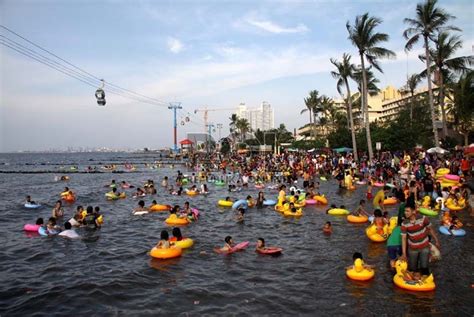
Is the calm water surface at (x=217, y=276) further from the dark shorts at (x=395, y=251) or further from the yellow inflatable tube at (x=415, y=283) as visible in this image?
the dark shorts at (x=395, y=251)

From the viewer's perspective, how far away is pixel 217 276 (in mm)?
11289

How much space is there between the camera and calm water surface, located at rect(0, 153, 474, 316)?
9.07 metres

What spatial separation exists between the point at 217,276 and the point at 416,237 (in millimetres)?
5667

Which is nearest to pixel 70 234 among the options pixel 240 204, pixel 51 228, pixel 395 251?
pixel 51 228

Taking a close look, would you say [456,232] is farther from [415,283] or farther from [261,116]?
[261,116]

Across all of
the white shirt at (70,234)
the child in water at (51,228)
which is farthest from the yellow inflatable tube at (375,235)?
the child in water at (51,228)

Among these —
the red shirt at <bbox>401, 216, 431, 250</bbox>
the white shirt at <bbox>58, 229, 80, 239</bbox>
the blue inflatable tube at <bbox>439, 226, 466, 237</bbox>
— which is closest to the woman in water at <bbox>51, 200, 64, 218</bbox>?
the white shirt at <bbox>58, 229, 80, 239</bbox>

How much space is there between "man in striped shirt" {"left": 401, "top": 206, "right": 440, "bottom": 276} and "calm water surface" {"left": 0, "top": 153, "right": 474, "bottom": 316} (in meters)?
0.94

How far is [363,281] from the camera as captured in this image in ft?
33.9

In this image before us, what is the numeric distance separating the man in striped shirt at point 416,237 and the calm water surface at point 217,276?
939mm

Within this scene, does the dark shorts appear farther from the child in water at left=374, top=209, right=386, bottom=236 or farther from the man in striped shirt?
the child in water at left=374, top=209, right=386, bottom=236

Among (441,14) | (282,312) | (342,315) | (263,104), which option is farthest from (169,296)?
(263,104)

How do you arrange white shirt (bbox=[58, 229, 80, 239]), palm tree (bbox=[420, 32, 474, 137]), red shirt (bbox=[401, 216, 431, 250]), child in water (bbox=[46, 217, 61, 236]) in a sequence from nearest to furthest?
red shirt (bbox=[401, 216, 431, 250]) → white shirt (bbox=[58, 229, 80, 239]) → child in water (bbox=[46, 217, 61, 236]) → palm tree (bbox=[420, 32, 474, 137])

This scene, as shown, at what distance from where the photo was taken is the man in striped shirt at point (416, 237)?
8.81m
